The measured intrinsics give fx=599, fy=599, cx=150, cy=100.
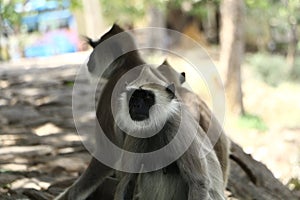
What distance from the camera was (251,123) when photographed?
40.5 feet

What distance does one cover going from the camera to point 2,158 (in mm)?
5977

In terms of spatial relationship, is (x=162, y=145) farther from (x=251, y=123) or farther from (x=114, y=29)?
(x=251, y=123)

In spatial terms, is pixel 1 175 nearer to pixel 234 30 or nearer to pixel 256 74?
pixel 234 30

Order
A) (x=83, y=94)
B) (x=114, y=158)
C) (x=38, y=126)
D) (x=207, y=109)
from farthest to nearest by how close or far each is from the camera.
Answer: (x=83, y=94) < (x=38, y=126) < (x=207, y=109) < (x=114, y=158)

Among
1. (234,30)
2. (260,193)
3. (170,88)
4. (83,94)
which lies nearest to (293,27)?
(234,30)

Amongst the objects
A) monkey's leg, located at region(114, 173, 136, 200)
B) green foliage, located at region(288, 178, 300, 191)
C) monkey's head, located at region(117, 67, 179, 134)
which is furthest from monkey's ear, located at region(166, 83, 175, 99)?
green foliage, located at region(288, 178, 300, 191)

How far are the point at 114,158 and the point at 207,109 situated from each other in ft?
2.89

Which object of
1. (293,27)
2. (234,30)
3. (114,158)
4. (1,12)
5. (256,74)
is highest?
(1,12)

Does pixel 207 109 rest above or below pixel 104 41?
below

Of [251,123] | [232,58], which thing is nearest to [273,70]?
[232,58]

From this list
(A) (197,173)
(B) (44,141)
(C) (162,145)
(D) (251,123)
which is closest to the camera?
(A) (197,173)

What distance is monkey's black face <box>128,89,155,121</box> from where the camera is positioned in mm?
3537

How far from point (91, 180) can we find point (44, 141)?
1967 mm

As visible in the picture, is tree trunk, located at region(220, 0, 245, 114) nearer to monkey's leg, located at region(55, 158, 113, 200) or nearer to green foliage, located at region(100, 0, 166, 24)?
green foliage, located at region(100, 0, 166, 24)
